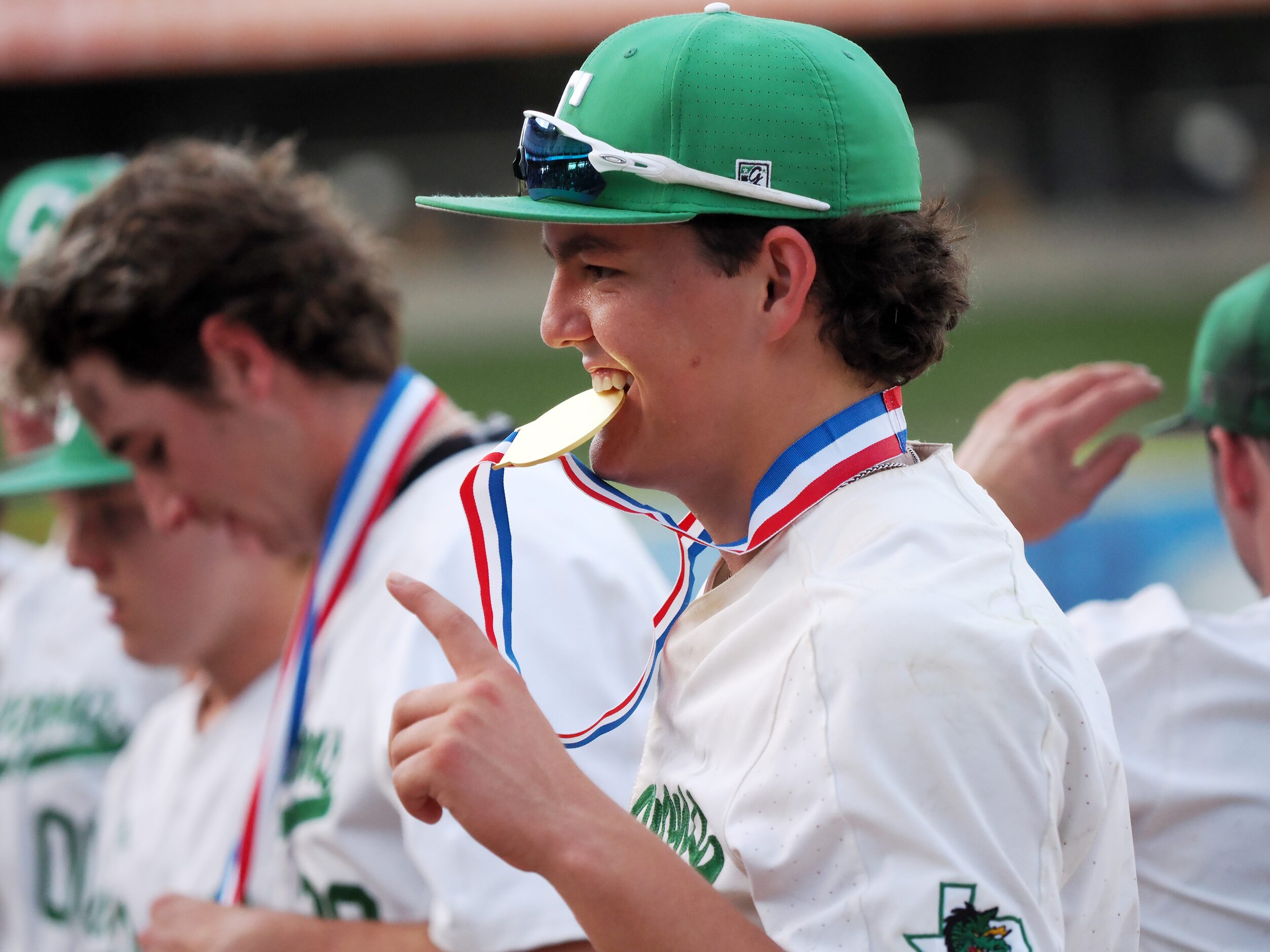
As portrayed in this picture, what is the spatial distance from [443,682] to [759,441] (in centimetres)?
63

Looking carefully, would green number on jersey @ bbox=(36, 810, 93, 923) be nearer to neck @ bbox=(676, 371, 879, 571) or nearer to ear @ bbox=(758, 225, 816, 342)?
neck @ bbox=(676, 371, 879, 571)

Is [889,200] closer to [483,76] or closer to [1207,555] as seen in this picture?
[1207,555]

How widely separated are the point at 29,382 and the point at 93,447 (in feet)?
0.83

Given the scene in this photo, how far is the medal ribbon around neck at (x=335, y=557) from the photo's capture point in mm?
2186

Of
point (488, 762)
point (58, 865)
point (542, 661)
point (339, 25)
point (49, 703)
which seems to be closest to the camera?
point (488, 762)

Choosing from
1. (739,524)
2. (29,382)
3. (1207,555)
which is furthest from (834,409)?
(1207,555)

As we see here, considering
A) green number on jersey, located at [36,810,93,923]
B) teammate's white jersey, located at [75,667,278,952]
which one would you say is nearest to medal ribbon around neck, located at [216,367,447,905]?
teammate's white jersey, located at [75,667,278,952]

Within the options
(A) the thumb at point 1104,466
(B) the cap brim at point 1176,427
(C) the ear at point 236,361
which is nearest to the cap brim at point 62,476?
(C) the ear at point 236,361

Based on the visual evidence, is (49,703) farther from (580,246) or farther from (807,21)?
(807,21)

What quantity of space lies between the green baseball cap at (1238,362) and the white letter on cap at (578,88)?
1126 millimetres

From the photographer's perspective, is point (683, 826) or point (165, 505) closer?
point (683, 826)

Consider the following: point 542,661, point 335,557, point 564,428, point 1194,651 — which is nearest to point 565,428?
point 564,428

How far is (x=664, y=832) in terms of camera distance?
1336 mm

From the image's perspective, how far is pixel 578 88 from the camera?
133 centimetres
